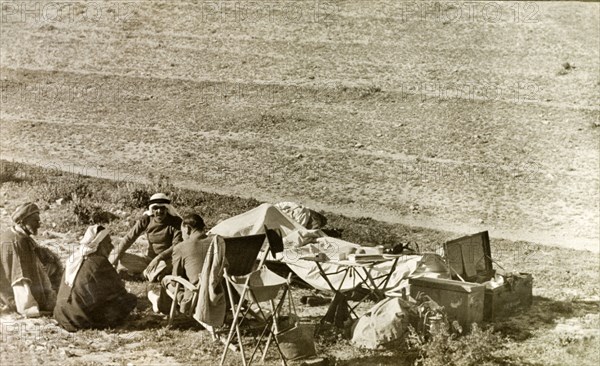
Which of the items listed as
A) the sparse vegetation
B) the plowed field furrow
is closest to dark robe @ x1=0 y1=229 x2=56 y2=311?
the sparse vegetation

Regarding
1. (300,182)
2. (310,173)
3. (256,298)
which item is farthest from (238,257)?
(310,173)

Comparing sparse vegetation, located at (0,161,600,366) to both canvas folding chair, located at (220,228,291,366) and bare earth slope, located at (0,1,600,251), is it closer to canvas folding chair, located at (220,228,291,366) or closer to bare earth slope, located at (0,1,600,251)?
canvas folding chair, located at (220,228,291,366)

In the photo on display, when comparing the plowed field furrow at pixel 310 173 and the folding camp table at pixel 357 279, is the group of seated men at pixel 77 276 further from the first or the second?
the plowed field furrow at pixel 310 173

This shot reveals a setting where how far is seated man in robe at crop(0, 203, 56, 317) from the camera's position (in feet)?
26.0

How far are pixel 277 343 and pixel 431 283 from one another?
2.13 metres

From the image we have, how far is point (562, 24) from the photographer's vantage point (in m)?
23.0

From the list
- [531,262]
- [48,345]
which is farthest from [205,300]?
[531,262]

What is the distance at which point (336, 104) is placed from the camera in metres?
20.1

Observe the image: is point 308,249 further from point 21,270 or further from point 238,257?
point 21,270

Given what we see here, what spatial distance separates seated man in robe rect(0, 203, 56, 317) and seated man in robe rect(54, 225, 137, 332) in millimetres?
398

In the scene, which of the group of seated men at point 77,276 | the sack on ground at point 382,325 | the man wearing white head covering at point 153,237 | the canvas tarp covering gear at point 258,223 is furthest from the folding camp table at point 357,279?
the man wearing white head covering at point 153,237

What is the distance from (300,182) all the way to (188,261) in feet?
27.0

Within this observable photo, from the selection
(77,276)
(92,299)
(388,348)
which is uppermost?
(77,276)

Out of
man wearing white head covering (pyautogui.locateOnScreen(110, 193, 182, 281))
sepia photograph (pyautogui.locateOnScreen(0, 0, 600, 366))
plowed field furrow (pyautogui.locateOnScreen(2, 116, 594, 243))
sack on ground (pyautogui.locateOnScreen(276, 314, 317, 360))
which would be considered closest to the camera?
sack on ground (pyautogui.locateOnScreen(276, 314, 317, 360))
